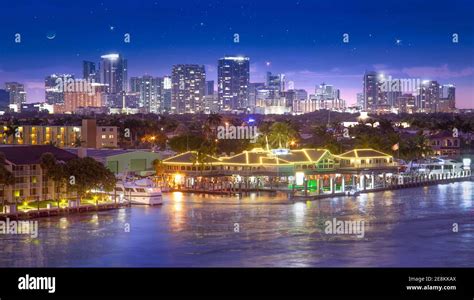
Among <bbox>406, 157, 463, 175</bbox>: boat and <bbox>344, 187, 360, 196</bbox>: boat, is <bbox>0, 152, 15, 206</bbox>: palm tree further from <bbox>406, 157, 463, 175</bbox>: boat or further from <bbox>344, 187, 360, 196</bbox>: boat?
<bbox>406, 157, 463, 175</bbox>: boat

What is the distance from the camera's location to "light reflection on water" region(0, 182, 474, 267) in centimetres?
1909

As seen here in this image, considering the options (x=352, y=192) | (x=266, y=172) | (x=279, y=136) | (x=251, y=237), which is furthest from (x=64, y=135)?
(x=251, y=237)

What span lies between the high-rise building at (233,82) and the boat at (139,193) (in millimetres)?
70676

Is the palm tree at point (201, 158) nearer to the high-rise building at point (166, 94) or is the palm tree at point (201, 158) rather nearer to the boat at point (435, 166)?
the boat at point (435, 166)

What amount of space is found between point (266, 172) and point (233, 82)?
73642mm

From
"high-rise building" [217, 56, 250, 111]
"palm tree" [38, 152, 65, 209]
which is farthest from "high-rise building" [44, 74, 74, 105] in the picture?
"palm tree" [38, 152, 65, 209]

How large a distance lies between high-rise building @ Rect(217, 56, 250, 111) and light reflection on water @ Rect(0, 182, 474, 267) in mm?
73823

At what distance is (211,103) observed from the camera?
397 ft

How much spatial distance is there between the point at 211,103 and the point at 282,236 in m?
99.5

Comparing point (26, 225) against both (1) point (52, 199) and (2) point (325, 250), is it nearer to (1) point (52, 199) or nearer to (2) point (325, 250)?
(1) point (52, 199)

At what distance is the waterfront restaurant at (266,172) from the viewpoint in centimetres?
3728

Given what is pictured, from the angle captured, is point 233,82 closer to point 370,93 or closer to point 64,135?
point 370,93

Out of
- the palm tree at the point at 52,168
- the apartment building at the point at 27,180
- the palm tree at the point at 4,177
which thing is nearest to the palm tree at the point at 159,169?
the apartment building at the point at 27,180
